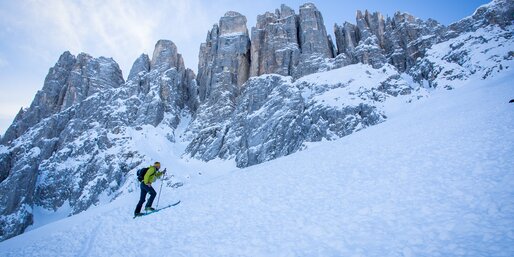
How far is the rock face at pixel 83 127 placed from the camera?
65.2 metres

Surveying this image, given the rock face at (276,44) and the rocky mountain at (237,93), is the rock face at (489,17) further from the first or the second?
the rock face at (276,44)

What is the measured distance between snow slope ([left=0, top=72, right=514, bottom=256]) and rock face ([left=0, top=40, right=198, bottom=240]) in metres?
56.8

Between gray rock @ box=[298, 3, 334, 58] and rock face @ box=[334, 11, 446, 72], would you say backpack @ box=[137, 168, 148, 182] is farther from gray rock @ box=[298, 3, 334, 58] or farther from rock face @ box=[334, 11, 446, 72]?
gray rock @ box=[298, 3, 334, 58]

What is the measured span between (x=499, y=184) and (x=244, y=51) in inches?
3171

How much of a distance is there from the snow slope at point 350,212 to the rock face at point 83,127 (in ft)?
186

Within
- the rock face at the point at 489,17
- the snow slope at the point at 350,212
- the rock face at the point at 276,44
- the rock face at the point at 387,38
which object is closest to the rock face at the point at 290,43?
the rock face at the point at 276,44

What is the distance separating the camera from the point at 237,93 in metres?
78.9

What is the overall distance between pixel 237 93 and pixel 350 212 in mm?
72309

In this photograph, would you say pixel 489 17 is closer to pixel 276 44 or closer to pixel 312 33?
pixel 312 33

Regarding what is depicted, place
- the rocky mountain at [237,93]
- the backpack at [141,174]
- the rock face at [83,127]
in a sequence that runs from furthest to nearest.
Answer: the rock face at [83,127] < the rocky mountain at [237,93] < the backpack at [141,174]

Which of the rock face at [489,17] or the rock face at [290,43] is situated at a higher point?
the rock face at [290,43]

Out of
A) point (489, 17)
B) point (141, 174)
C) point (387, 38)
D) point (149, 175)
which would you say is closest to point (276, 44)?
point (387, 38)

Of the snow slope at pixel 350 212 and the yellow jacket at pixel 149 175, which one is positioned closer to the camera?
the snow slope at pixel 350 212

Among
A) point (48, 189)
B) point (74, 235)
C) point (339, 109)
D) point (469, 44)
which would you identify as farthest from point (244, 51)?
point (74, 235)
